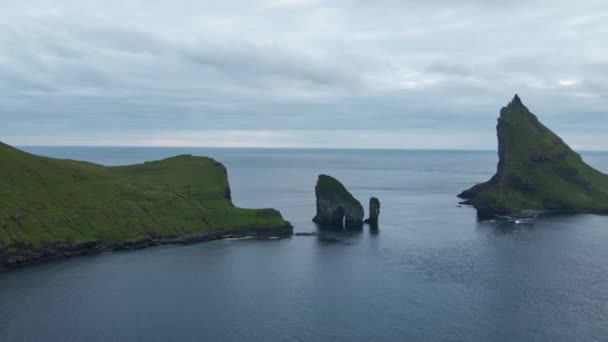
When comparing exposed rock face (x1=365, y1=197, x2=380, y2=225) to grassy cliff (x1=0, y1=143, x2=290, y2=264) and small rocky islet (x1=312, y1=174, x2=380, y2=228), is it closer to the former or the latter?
small rocky islet (x1=312, y1=174, x2=380, y2=228)

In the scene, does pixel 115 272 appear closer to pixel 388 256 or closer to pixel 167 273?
pixel 167 273

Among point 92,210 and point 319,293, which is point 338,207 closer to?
point 319,293

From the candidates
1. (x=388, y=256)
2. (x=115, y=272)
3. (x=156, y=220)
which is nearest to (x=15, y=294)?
(x=115, y=272)

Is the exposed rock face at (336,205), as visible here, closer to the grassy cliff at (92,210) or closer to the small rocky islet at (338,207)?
the small rocky islet at (338,207)

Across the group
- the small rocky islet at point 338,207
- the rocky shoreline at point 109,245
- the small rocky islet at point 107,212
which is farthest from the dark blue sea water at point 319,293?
the small rocky islet at point 338,207

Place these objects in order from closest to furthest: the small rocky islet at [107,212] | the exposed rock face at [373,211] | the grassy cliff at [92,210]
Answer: the grassy cliff at [92,210] < the small rocky islet at [107,212] < the exposed rock face at [373,211]

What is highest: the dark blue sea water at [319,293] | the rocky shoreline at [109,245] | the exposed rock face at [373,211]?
the exposed rock face at [373,211]

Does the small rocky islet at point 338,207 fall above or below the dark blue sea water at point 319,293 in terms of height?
above
